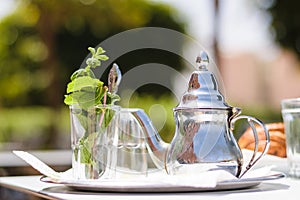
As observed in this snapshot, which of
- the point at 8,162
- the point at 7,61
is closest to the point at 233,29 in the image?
the point at 7,61

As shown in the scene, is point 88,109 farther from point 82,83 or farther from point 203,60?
point 203,60

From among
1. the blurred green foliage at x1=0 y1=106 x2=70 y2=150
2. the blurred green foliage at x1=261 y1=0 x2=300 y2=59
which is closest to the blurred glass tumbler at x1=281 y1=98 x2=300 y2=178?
the blurred green foliage at x1=0 y1=106 x2=70 y2=150

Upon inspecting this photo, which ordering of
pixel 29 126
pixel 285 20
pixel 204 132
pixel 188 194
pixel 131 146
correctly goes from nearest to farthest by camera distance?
pixel 188 194
pixel 204 132
pixel 131 146
pixel 285 20
pixel 29 126

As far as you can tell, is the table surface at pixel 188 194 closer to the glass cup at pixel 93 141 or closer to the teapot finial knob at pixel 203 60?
the glass cup at pixel 93 141

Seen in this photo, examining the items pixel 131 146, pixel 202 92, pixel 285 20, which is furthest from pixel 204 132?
pixel 285 20

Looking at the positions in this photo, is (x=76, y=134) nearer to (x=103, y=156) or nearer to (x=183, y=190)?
(x=103, y=156)

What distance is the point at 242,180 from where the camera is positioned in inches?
32.1

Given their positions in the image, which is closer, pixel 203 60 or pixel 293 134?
pixel 203 60

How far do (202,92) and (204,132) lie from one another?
0.19 feet

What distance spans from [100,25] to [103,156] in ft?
29.6

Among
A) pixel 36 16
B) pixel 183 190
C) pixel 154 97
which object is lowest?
pixel 183 190

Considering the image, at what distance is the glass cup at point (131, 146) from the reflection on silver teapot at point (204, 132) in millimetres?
104

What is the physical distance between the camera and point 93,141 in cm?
92

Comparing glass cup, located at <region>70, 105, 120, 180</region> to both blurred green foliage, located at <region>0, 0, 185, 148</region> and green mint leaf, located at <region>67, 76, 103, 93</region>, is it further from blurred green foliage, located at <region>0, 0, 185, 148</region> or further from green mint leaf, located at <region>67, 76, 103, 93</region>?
blurred green foliage, located at <region>0, 0, 185, 148</region>
